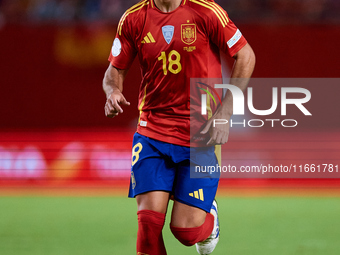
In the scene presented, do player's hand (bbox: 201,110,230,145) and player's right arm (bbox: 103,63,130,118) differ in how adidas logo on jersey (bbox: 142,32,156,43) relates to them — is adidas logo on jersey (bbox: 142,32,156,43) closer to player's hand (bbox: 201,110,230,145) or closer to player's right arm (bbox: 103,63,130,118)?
player's right arm (bbox: 103,63,130,118)

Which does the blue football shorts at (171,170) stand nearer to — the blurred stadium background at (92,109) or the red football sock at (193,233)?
the red football sock at (193,233)

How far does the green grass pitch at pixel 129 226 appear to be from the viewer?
16.3 ft

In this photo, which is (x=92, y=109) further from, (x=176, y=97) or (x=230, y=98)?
(x=230, y=98)

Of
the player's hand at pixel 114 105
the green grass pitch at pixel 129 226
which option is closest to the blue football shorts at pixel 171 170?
the player's hand at pixel 114 105

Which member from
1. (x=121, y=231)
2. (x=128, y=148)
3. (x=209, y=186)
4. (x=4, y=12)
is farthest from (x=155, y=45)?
(x=4, y=12)

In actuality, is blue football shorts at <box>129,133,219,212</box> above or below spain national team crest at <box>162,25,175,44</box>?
below

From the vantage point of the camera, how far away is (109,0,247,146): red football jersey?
12.6ft

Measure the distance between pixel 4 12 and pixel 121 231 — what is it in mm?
5335

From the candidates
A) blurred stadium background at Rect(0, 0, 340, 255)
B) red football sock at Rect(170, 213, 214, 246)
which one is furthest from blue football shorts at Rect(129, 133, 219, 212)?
blurred stadium background at Rect(0, 0, 340, 255)

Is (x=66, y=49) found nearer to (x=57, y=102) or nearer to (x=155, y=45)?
(x=57, y=102)

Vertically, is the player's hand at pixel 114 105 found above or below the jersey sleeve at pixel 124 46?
below

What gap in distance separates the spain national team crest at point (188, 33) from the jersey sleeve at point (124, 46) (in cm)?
37

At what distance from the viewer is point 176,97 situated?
390 centimetres

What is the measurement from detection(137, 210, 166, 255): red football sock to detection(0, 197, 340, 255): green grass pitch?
3.74 feet
